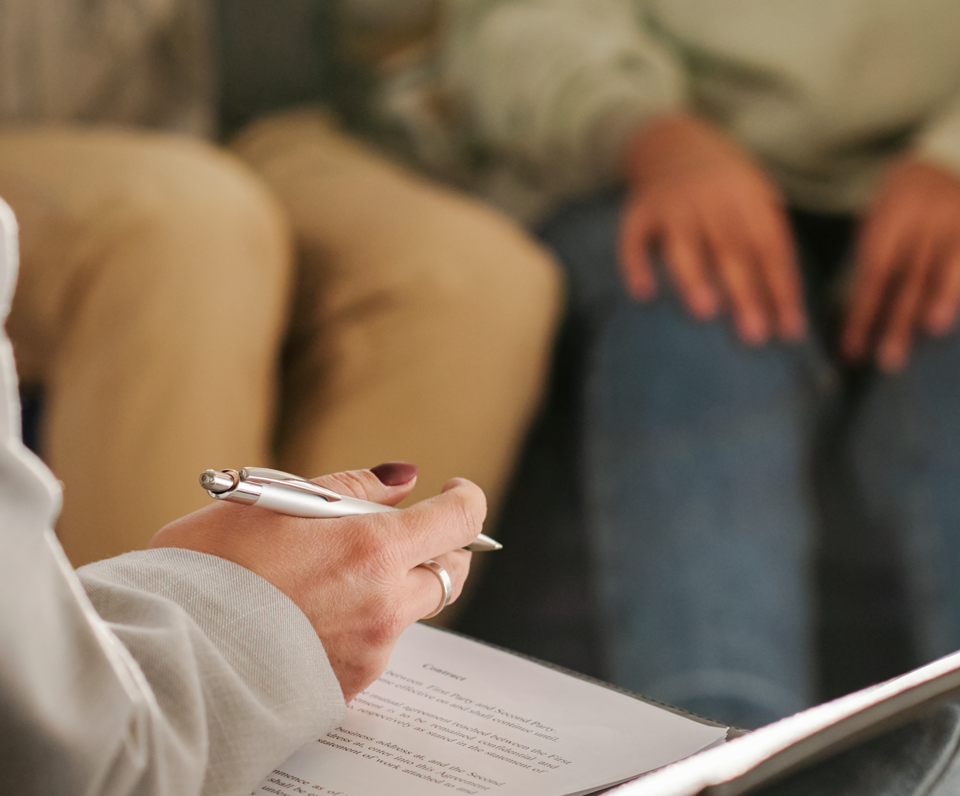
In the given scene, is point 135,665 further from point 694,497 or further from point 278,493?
point 694,497

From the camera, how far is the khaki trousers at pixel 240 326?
0.37 meters

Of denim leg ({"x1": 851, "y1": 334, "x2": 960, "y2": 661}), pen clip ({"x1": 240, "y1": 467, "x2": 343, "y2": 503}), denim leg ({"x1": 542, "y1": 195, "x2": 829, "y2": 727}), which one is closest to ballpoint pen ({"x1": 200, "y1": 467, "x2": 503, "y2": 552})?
pen clip ({"x1": 240, "y1": 467, "x2": 343, "y2": 503})

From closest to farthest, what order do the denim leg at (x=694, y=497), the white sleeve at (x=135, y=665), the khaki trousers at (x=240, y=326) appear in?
the white sleeve at (x=135, y=665)
the khaki trousers at (x=240, y=326)
the denim leg at (x=694, y=497)

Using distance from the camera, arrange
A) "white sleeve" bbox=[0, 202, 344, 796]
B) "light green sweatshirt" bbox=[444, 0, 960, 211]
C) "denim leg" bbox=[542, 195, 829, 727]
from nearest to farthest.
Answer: "white sleeve" bbox=[0, 202, 344, 796] < "denim leg" bbox=[542, 195, 829, 727] < "light green sweatshirt" bbox=[444, 0, 960, 211]

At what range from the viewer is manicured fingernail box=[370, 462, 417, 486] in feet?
0.81

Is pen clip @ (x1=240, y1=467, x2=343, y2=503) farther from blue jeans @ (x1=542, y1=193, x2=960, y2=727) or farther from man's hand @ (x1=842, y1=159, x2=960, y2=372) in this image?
man's hand @ (x1=842, y1=159, x2=960, y2=372)

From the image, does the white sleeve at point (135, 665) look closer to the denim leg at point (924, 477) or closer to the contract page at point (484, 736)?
the contract page at point (484, 736)

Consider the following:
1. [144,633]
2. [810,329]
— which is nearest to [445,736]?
[144,633]

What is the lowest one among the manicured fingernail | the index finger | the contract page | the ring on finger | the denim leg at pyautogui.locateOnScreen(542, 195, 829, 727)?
the denim leg at pyautogui.locateOnScreen(542, 195, 829, 727)

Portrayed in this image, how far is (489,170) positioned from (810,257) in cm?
31

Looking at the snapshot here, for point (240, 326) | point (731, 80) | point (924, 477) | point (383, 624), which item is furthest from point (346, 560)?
point (731, 80)

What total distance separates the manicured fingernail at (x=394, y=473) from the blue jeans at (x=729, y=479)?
0.28 m

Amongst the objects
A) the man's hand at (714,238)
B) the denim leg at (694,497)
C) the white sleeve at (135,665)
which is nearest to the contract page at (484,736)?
the white sleeve at (135,665)

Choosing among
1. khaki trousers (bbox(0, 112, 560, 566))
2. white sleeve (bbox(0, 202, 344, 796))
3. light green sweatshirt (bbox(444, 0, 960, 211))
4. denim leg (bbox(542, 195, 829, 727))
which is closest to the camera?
white sleeve (bbox(0, 202, 344, 796))
